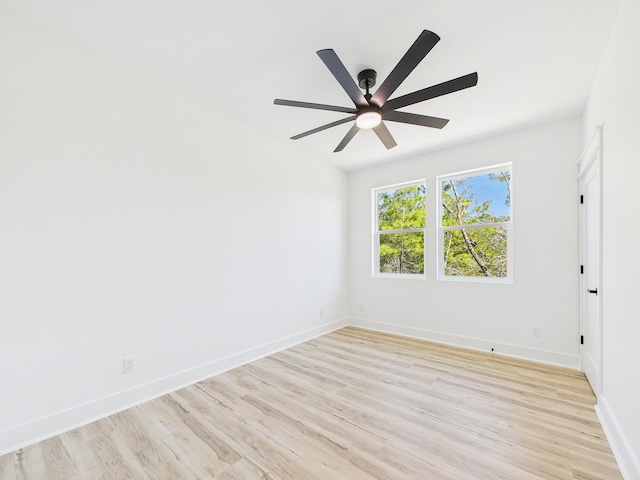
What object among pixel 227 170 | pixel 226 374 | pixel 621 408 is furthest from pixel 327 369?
pixel 227 170

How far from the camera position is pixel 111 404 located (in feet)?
7.25

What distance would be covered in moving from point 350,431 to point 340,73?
7.84ft

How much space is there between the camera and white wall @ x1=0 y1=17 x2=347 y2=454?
1867 mm

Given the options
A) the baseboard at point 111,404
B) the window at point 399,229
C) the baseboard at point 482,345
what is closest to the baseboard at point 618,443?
the baseboard at point 482,345

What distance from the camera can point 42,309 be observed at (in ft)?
6.37

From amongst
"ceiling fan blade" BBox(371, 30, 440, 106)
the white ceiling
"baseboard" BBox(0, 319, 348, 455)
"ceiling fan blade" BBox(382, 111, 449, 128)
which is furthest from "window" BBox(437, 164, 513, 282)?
"baseboard" BBox(0, 319, 348, 455)

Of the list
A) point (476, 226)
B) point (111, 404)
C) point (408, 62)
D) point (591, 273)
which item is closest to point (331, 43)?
point (408, 62)

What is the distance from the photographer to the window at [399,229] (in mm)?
4258

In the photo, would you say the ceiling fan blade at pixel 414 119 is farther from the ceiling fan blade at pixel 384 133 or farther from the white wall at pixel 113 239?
the white wall at pixel 113 239

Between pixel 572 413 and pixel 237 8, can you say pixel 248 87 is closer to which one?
pixel 237 8

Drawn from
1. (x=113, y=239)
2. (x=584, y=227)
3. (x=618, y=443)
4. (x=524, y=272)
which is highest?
(x=584, y=227)

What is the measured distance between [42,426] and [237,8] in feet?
9.86

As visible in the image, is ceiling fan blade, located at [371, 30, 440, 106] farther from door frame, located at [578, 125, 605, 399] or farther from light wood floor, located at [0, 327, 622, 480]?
light wood floor, located at [0, 327, 622, 480]

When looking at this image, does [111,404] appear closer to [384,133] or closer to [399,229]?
[384,133]
